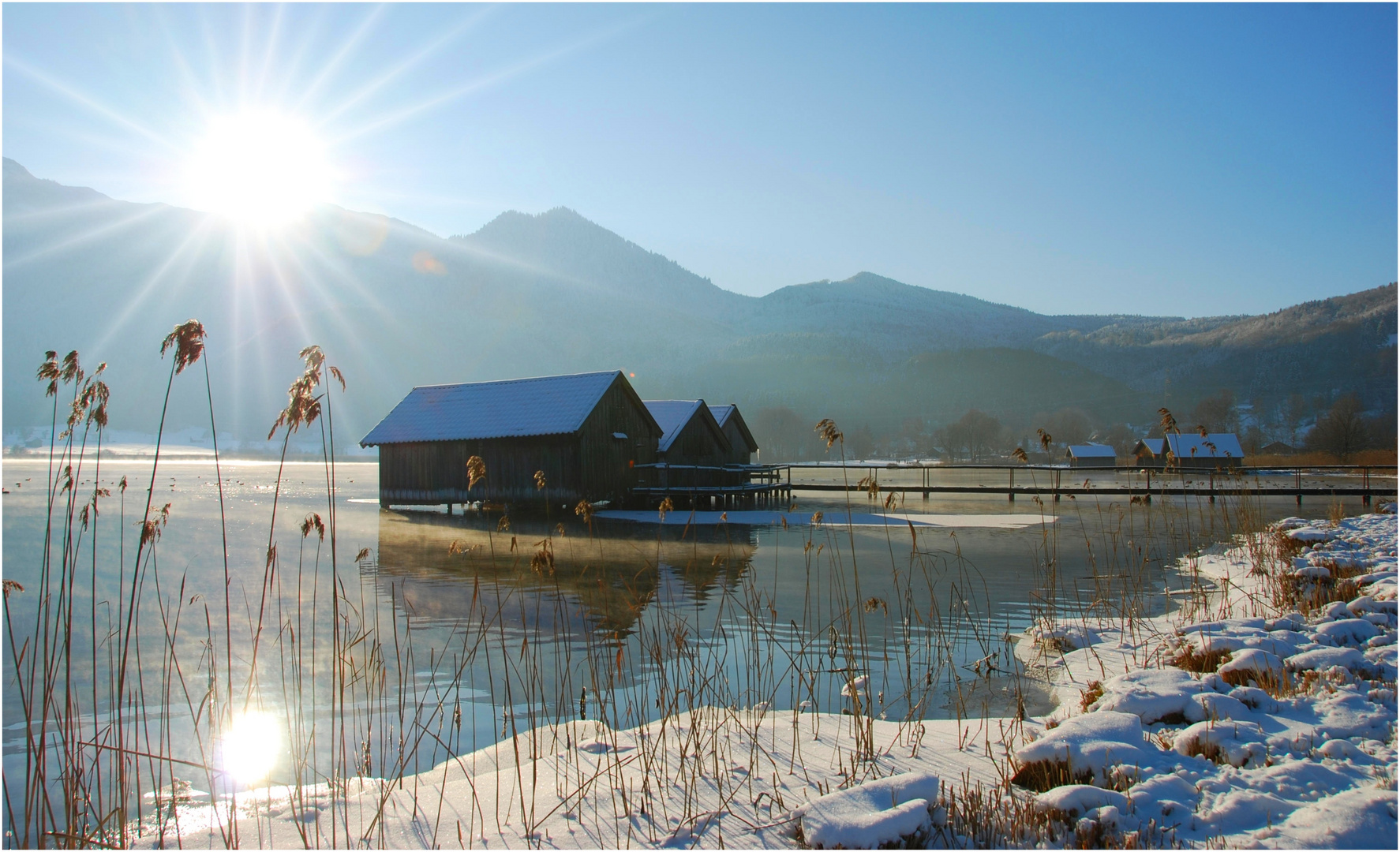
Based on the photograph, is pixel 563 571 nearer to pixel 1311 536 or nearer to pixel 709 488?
pixel 1311 536

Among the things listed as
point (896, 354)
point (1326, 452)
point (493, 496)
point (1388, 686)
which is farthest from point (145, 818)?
point (896, 354)

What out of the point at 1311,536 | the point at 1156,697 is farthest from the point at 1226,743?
the point at 1311,536

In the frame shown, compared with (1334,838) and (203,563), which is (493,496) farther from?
(1334,838)

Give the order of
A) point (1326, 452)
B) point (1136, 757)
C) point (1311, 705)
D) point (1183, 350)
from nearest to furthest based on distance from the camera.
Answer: point (1136, 757) → point (1311, 705) → point (1326, 452) → point (1183, 350)

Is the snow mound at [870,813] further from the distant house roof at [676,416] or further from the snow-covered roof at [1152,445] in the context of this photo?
the snow-covered roof at [1152,445]

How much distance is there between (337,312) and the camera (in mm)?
177750

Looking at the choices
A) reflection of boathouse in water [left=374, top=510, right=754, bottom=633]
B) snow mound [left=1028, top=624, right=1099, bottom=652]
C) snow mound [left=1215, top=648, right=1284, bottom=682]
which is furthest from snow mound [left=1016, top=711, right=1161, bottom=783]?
snow mound [left=1028, top=624, right=1099, bottom=652]

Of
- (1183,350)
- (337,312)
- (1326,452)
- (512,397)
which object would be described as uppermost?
(337,312)

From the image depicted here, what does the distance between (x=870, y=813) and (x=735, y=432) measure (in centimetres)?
3835

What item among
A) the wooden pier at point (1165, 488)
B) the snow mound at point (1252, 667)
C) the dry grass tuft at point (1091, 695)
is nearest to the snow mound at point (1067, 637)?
the dry grass tuft at point (1091, 695)

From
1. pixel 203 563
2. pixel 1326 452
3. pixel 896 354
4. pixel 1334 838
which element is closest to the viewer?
pixel 1334 838

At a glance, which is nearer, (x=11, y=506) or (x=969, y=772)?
(x=969, y=772)

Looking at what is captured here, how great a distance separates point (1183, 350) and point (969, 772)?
178 m

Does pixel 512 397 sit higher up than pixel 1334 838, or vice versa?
pixel 512 397
